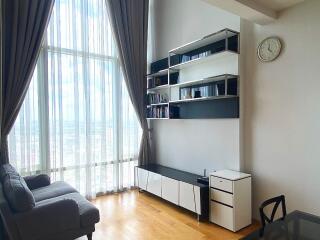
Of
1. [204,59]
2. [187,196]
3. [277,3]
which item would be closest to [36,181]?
[187,196]

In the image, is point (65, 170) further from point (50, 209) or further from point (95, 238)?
point (50, 209)

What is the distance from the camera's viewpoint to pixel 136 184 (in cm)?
461

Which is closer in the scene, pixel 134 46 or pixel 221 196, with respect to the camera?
pixel 221 196

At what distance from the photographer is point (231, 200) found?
9.41ft

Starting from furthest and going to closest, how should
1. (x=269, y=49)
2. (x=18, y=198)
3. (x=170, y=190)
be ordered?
(x=170, y=190) < (x=269, y=49) < (x=18, y=198)

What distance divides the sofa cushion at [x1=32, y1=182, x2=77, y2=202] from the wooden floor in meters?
0.64

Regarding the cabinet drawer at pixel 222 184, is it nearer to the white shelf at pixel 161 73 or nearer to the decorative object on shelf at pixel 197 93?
the decorative object on shelf at pixel 197 93

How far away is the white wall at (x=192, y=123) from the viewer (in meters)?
3.35

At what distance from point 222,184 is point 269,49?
1.80 meters

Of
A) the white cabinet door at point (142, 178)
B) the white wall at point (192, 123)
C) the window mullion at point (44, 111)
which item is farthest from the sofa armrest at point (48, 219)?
the white wall at point (192, 123)

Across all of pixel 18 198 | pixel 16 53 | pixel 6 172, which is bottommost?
pixel 18 198

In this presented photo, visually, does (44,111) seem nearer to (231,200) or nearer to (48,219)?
(48,219)

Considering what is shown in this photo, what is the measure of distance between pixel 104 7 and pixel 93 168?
290 centimetres

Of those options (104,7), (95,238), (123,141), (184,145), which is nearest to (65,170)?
(123,141)
